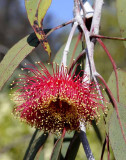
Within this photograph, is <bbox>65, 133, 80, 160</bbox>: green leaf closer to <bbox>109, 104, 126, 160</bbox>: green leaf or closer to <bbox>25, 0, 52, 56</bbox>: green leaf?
<bbox>109, 104, 126, 160</bbox>: green leaf

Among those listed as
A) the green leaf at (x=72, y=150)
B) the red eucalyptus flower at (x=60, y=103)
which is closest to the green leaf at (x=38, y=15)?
the red eucalyptus flower at (x=60, y=103)

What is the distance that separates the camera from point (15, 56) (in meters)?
1.19

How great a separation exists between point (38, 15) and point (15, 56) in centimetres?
19

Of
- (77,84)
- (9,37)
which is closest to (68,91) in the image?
(77,84)

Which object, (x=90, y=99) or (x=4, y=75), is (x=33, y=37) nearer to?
(x=4, y=75)

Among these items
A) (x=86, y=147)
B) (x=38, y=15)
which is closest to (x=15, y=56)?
(x=38, y=15)

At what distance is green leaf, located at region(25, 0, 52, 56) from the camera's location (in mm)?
1065

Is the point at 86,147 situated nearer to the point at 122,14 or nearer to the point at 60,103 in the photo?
the point at 60,103

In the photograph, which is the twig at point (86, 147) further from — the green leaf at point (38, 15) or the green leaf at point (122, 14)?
the green leaf at point (122, 14)

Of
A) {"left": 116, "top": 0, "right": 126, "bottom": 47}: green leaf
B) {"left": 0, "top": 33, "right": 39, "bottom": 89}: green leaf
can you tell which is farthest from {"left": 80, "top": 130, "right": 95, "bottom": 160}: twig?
{"left": 116, "top": 0, "right": 126, "bottom": 47}: green leaf

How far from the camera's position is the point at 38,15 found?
108cm

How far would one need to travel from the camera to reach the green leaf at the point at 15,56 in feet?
3.75

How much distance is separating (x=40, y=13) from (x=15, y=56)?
20 centimetres

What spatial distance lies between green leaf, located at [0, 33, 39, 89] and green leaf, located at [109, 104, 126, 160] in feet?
1.27
